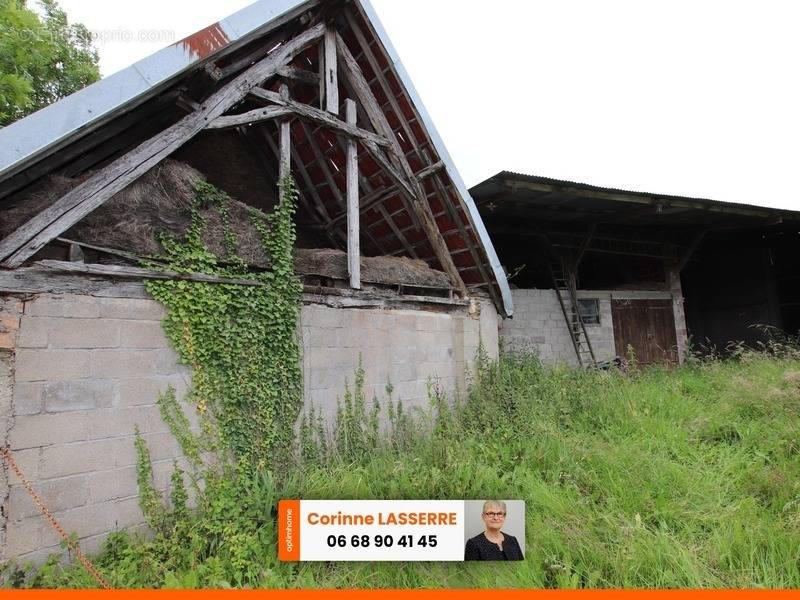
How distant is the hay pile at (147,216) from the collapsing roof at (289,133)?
0.14 m

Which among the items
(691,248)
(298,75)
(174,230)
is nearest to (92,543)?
(174,230)

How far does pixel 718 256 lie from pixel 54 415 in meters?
17.3

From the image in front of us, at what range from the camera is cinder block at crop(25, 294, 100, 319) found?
292 cm

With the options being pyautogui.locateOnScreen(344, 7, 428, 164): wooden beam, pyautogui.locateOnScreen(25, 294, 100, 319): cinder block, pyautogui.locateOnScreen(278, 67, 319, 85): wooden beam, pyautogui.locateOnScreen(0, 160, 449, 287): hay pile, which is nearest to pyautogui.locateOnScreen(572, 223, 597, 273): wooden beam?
pyautogui.locateOnScreen(344, 7, 428, 164): wooden beam

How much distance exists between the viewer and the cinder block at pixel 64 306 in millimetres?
2924

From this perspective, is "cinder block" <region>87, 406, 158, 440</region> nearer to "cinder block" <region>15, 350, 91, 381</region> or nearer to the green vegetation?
"cinder block" <region>15, 350, 91, 381</region>

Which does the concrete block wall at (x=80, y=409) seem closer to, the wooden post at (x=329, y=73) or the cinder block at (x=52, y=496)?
the cinder block at (x=52, y=496)

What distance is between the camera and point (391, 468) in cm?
406

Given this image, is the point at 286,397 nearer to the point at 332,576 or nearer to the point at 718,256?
the point at 332,576

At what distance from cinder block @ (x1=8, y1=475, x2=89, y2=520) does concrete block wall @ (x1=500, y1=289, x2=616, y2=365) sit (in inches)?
Answer: 300

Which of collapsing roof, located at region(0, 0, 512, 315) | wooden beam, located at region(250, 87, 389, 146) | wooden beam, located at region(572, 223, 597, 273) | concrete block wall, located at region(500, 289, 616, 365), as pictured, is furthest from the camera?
wooden beam, located at region(572, 223, 597, 273)

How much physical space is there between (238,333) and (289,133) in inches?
96.5

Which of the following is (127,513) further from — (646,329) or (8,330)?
(646,329)

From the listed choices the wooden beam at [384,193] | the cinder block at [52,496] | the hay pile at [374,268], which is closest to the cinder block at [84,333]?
the cinder block at [52,496]
